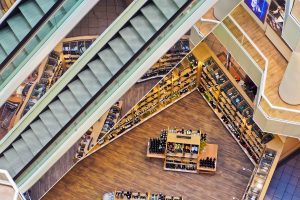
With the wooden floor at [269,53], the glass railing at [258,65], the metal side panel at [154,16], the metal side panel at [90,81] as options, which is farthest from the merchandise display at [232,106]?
the metal side panel at [90,81]

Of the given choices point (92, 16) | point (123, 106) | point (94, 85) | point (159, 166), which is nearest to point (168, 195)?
point (159, 166)

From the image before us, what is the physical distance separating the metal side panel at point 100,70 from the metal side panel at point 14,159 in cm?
359

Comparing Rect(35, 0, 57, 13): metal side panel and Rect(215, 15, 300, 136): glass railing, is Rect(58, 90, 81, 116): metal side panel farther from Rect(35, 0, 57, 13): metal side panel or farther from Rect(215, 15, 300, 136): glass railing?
Rect(215, 15, 300, 136): glass railing

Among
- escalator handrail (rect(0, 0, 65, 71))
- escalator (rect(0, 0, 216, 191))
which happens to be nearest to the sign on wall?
escalator (rect(0, 0, 216, 191))

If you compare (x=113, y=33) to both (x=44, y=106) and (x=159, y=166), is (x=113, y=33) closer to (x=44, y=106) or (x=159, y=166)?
(x=44, y=106)

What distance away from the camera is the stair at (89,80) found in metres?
20.2

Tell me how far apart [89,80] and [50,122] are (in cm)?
180

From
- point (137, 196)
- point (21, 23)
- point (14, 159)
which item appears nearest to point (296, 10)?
point (137, 196)

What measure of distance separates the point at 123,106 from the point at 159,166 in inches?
95.9

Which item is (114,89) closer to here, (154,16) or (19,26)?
(154,16)

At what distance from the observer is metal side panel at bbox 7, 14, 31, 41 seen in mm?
20750

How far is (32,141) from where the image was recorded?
69.3ft

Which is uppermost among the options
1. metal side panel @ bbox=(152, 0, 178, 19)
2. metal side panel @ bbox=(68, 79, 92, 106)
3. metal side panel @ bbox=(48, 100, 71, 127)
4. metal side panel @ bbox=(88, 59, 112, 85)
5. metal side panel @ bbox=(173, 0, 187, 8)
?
metal side panel @ bbox=(173, 0, 187, 8)

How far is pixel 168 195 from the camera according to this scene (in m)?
23.0
